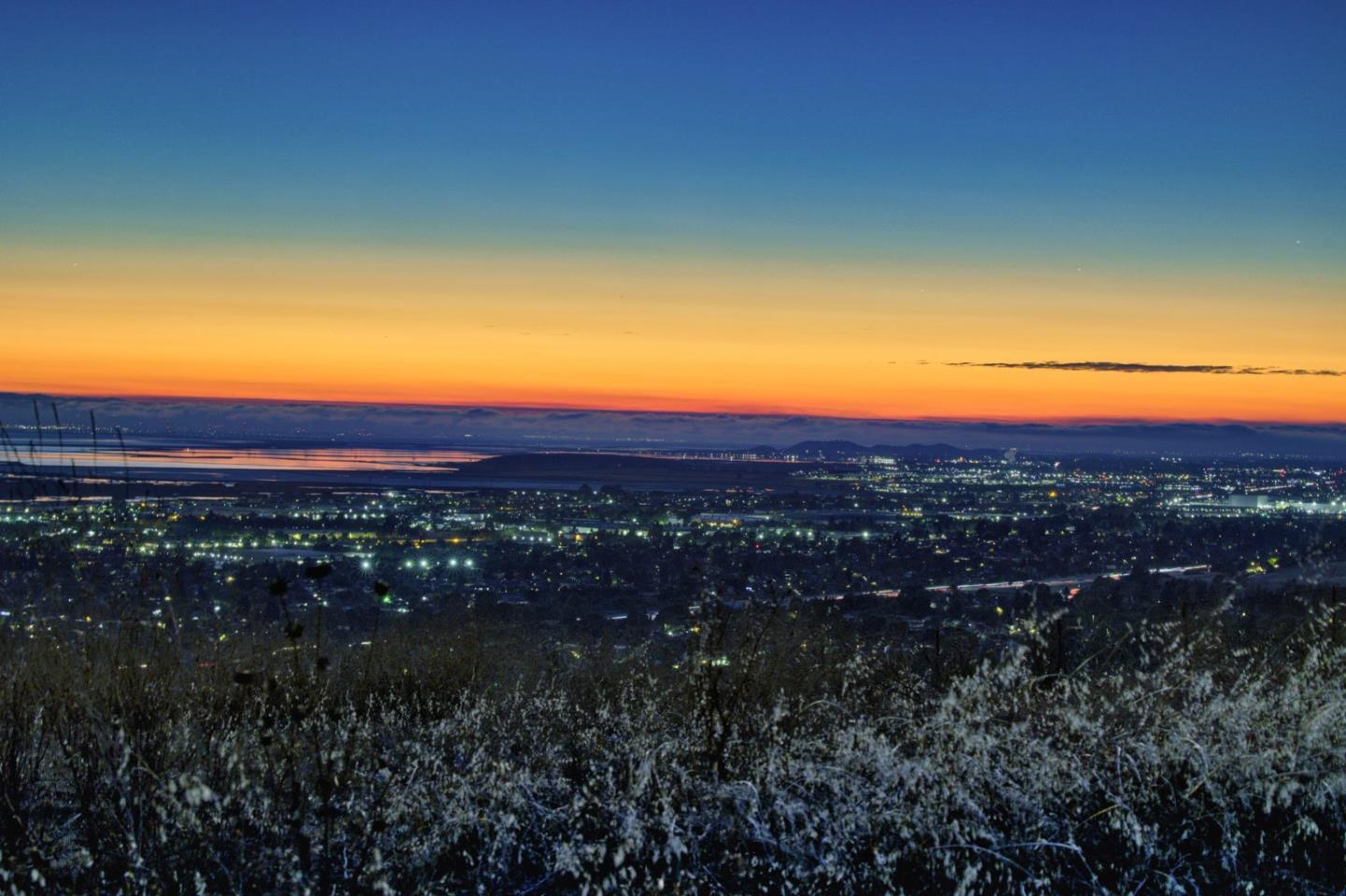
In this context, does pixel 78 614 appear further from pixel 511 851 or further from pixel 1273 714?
pixel 1273 714

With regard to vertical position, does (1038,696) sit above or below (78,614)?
below

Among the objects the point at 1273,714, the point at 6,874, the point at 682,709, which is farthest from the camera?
the point at 682,709

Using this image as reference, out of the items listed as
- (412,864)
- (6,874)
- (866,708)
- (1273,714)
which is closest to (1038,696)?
(866,708)

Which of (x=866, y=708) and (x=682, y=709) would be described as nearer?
(x=682, y=709)

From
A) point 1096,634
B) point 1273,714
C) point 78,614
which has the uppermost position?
point 78,614

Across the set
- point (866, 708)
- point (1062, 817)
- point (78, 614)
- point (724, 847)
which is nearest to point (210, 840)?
point (724, 847)

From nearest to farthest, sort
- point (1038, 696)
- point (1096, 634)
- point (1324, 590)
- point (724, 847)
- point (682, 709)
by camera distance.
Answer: point (724, 847) < point (682, 709) < point (1038, 696) < point (1096, 634) < point (1324, 590)

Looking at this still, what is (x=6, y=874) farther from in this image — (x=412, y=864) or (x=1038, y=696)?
(x=1038, y=696)

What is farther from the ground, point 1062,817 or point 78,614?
point 78,614

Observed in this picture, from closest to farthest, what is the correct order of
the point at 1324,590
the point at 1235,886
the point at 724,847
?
the point at 1235,886 < the point at 724,847 < the point at 1324,590
